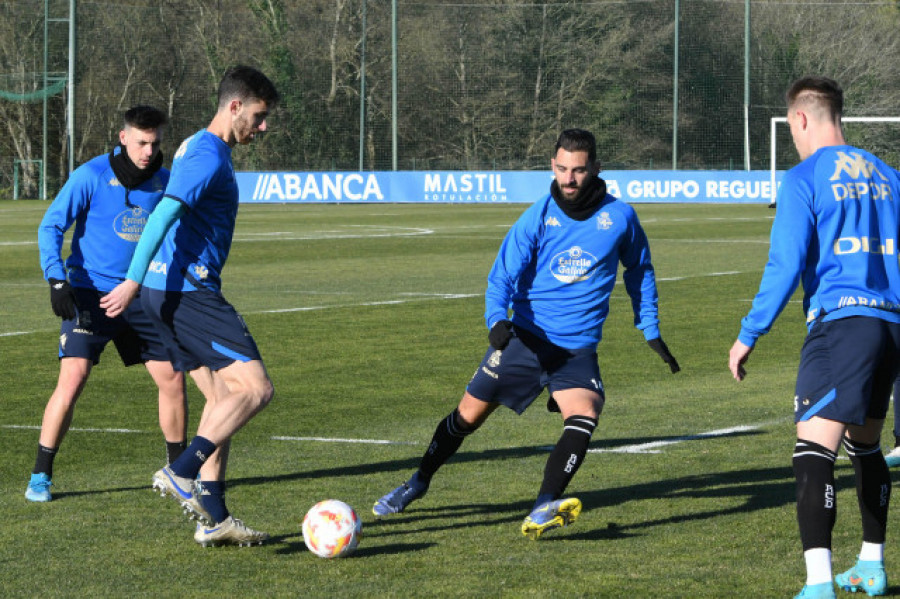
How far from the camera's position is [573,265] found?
23.6 feet

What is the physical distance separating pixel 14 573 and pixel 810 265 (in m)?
3.28

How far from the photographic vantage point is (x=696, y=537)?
22.5 feet

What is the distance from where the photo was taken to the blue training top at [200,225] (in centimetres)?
644

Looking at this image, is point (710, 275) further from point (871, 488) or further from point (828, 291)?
point (828, 291)

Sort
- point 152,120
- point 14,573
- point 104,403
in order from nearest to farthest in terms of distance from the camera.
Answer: point 14,573, point 152,120, point 104,403

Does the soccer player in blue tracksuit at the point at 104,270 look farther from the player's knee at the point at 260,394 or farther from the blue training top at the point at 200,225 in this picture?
the player's knee at the point at 260,394

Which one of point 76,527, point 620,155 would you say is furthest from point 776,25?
point 76,527

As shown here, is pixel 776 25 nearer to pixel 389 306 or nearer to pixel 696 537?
pixel 389 306

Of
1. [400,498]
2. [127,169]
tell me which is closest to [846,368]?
[400,498]

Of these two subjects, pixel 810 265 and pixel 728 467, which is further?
pixel 728 467

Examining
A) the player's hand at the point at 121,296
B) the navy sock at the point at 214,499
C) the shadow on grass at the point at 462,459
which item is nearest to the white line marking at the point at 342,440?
the shadow on grass at the point at 462,459

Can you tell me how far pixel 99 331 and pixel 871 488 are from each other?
13.5 feet

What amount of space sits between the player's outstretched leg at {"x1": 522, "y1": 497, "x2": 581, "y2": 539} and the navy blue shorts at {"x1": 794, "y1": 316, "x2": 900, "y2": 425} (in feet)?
4.72

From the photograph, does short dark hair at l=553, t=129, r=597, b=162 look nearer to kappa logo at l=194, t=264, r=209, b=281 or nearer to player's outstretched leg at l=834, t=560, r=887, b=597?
kappa logo at l=194, t=264, r=209, b=281
